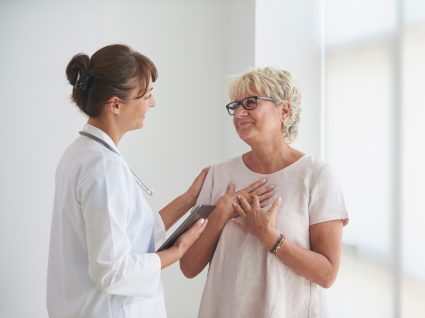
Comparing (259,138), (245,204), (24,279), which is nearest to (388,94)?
(259,138)

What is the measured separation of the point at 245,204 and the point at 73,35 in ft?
6.69

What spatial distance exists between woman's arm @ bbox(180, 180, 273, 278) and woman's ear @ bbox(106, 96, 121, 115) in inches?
19.1

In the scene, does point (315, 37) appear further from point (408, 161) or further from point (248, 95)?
point (248, 95)

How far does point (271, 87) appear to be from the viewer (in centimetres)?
182

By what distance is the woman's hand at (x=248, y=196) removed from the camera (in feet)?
5.78

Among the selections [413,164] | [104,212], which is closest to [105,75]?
[104,212]

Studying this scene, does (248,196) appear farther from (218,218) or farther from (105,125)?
(105,125)

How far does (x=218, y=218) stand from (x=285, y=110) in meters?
0.45

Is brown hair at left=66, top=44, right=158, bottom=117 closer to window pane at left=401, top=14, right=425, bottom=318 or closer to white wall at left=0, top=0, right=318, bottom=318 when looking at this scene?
window pane at left=401, top=14, right=425, bottom=318

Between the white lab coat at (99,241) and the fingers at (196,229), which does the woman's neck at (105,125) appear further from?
the fingers at (196,229)

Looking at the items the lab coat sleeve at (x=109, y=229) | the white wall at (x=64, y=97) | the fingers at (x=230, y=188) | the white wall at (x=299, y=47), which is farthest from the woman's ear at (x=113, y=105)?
the white wall at (x=64, y=97)

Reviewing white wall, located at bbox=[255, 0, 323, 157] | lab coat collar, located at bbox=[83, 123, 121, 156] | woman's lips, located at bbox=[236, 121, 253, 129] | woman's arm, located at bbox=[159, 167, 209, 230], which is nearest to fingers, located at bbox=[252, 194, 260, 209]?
woman's lips, located at bbox=[236, 121, 253, 129]

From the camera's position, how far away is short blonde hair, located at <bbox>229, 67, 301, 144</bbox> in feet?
5.96

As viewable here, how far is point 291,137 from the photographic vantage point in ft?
6.28
